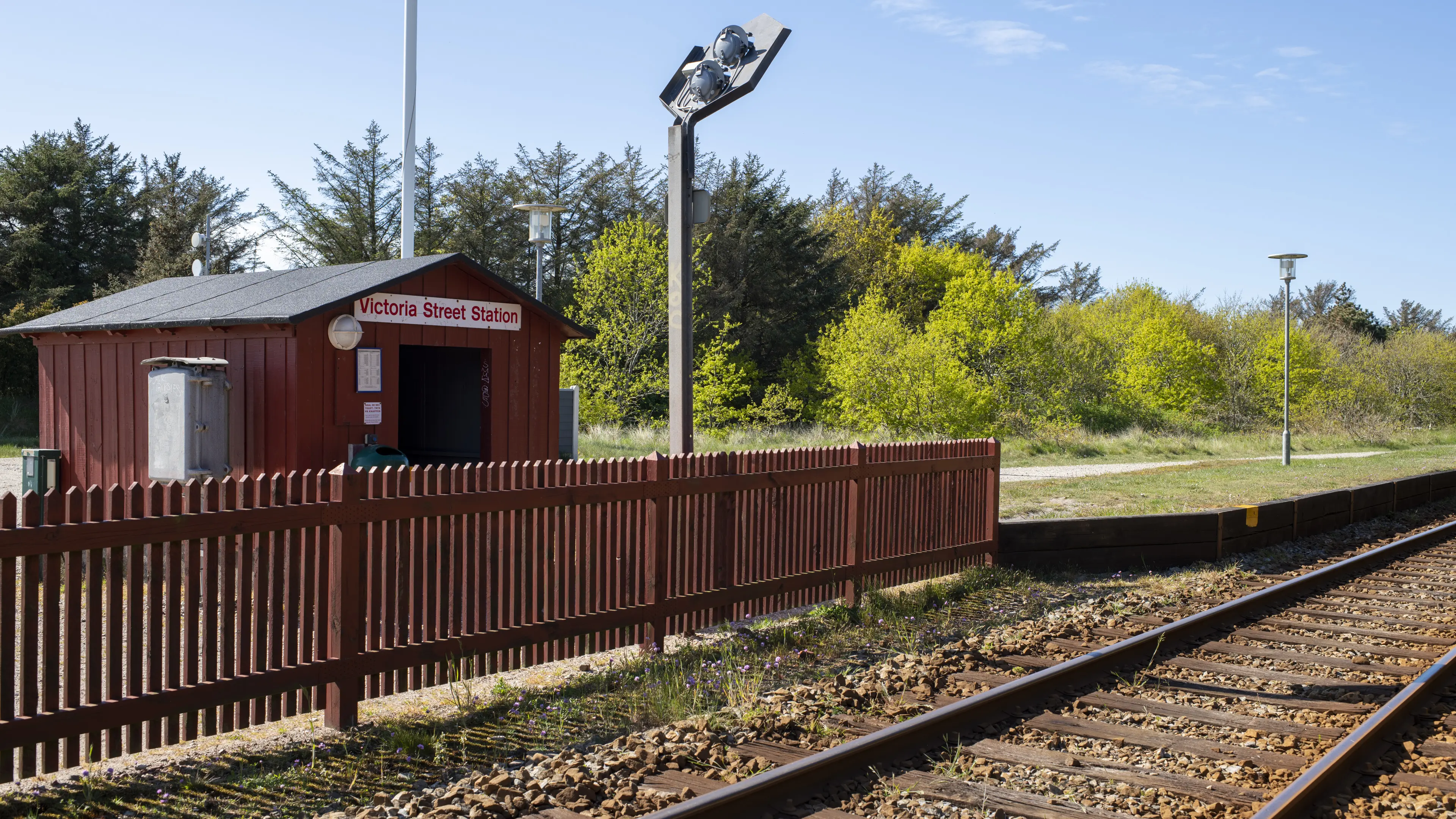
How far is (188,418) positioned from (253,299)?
1.49 meters

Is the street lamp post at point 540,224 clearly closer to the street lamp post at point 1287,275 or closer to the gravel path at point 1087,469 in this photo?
the gravel path at point 1087,469

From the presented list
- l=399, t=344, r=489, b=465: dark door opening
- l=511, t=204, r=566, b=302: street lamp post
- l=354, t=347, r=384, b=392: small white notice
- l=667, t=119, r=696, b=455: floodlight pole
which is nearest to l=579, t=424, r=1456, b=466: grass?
l=511, t=204, r=566, b=302: street lamp post

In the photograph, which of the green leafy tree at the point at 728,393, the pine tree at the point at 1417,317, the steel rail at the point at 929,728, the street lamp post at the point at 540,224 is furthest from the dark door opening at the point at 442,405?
the pine tree at the point at 1417,317

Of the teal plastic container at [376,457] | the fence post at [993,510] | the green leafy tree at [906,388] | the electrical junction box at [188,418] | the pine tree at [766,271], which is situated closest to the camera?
the electrical junction box at [188,418]

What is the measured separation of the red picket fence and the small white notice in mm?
3704

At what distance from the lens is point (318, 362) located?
9.51 metres

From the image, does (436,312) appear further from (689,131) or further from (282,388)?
(689,131)

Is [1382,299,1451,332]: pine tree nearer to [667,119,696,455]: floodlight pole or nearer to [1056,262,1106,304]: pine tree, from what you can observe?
[1056,262,1106,304]: pine tree

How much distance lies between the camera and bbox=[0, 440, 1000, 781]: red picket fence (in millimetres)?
4574

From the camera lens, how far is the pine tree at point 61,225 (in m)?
42.7

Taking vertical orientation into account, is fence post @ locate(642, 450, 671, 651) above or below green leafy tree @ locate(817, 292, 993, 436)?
below

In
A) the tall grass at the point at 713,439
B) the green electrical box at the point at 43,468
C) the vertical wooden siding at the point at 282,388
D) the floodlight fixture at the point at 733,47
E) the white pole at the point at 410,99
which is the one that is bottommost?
the tall grass at the point at 713,439

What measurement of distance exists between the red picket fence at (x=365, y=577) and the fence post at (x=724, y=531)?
14mm

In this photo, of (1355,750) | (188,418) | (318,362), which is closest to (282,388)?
(318,362)
